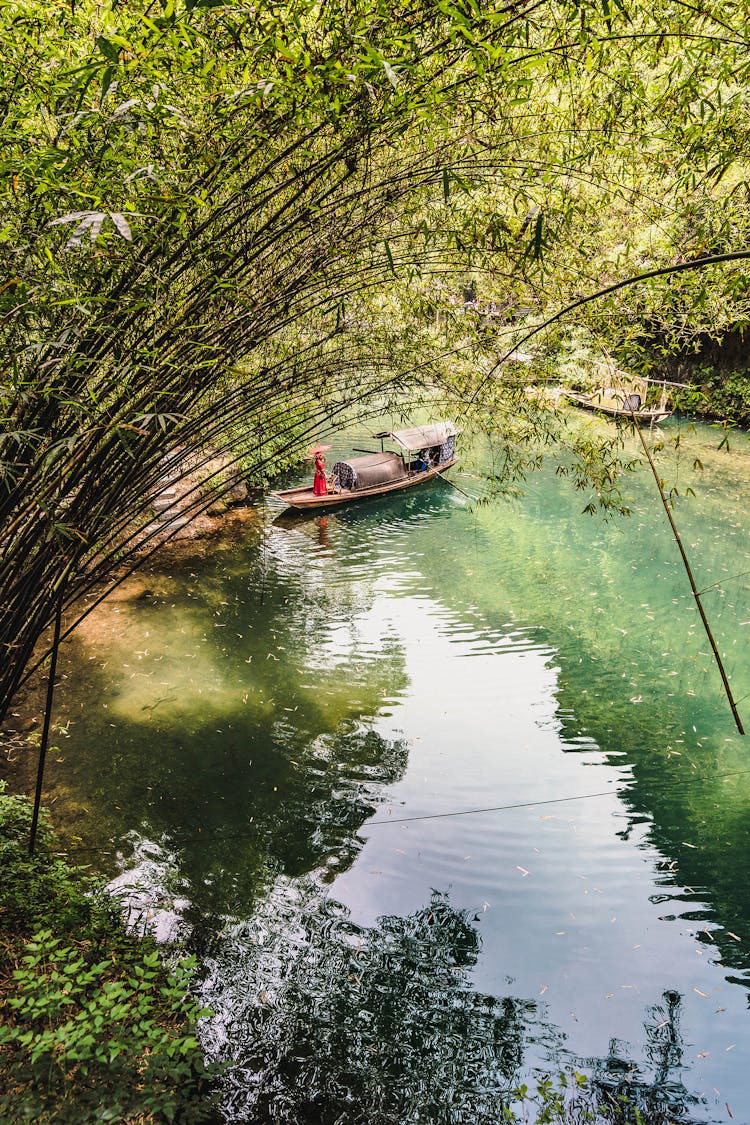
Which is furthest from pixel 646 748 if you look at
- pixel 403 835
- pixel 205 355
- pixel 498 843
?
pixel 205 355

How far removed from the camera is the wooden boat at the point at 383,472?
964cm

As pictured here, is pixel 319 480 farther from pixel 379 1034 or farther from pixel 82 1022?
pixel 82 1022

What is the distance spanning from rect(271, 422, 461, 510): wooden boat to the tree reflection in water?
6.64 m

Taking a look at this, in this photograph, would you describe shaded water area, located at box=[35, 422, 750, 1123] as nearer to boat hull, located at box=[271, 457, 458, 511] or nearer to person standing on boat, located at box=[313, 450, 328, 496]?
boat hull, located at box=[271, 457, 458, 511]

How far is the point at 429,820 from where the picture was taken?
14.1 feet

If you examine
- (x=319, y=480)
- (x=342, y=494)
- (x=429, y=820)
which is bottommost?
(x=429, y=820)

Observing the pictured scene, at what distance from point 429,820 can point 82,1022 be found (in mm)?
2471

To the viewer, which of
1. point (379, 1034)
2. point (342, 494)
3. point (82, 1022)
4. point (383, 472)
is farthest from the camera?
point (383, 472)

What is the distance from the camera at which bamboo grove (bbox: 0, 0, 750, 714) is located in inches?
69.5

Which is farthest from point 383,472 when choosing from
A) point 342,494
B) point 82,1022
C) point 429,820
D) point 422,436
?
point 82,1022

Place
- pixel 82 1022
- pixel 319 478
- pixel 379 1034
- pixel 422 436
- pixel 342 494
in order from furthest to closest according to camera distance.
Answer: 1. pixel 422 436
2. pixel 342 494
3. pixel 319 478
4. pixel 379 1034
5. pixel 82 1022

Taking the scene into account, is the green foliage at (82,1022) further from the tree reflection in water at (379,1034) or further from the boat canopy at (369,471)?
the boat canopy at (369,471)

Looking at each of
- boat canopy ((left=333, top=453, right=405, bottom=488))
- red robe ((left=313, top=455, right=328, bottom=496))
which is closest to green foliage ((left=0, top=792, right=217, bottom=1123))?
red robe ((left=313, top=455, right=328, bottom=496))

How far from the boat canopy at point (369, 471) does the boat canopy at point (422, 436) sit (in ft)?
1.64
